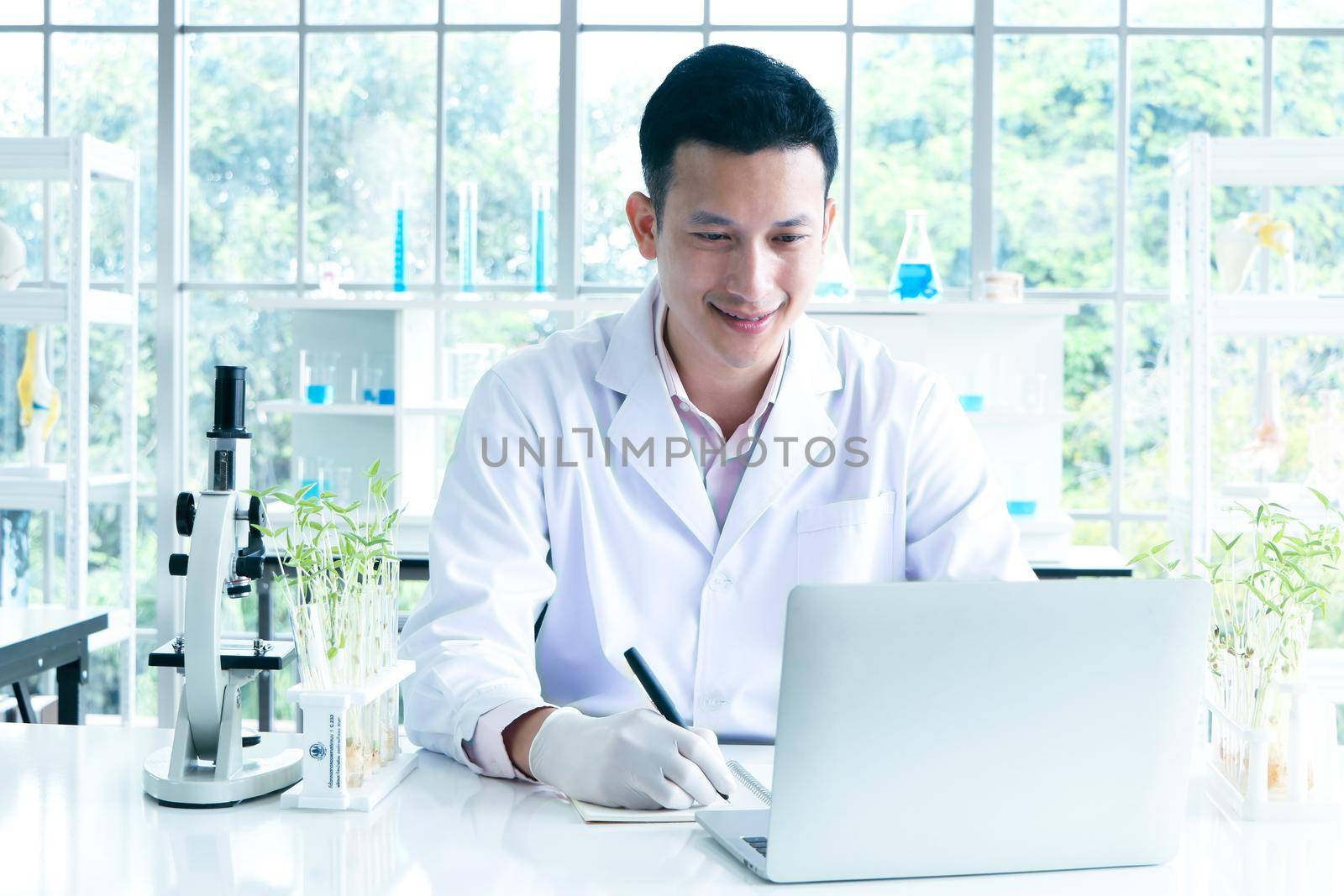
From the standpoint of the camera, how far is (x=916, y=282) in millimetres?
3602

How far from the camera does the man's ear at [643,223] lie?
1.57 m

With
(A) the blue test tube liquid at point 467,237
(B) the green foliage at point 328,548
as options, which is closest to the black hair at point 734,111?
(B) the green foliage at point 328,548

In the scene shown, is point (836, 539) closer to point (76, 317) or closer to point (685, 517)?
point (685, 517)

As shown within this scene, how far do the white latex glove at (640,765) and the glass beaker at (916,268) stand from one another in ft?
8.70

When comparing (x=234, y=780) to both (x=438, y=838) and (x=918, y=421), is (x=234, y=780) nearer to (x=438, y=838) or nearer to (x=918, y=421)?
(x=438, y=838)

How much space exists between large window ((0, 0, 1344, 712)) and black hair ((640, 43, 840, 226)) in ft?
8.15

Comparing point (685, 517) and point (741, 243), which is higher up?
point (741, 243)

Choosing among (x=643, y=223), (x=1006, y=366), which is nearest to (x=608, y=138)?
(x=1006, y=366)

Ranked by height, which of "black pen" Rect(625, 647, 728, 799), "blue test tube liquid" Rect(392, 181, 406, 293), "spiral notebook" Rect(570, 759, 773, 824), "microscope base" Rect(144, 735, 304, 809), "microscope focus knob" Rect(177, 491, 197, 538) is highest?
"blue test tube liquid" Rect(392, 181, 406, 293)

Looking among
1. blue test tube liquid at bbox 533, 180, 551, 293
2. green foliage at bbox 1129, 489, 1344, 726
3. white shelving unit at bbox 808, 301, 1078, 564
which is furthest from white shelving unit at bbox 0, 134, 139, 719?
green foliage at bbox 1129, 489, 1344, 726

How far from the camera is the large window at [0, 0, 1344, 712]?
3.88 meters

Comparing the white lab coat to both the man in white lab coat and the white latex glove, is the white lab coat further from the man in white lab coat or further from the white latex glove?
the white latex glove

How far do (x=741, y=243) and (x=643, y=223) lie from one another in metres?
0.21

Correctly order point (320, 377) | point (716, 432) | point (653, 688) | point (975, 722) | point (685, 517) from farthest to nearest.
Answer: point (320, 377) → point (716, 432) → point (685, 517) → point (653, 688) → point (975, 722)
